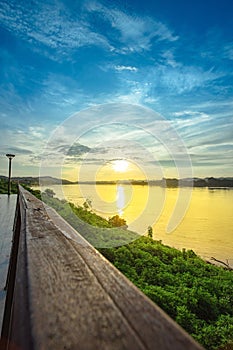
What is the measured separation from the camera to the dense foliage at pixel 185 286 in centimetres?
291

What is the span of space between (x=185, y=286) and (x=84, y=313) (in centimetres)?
430

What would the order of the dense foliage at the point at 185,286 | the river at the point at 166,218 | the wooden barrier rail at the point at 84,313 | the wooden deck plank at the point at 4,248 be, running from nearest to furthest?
1. the wooden barrier rail at the point at 84,313
2. the wooden deck plank at the point at 4,248
3. the dense foliage at the point at 185,286
4. the river at the point at 166,218

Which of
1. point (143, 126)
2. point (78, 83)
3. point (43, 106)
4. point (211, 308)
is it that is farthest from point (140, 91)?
point (211, 308)

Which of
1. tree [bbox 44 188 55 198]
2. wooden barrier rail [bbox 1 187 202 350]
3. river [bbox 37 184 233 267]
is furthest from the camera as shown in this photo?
tree [bbox 44 188 55 198]

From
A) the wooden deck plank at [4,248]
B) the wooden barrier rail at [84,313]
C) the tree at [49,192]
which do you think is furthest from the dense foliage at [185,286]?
the tree at [49,192]

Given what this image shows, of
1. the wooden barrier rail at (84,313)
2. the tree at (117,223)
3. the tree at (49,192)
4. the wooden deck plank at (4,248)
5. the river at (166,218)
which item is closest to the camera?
the wooden barrier rail at (84,313)

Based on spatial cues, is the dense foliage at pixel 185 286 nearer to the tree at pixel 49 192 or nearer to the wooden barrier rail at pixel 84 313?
the wooden barrier rail at pixel 84 313

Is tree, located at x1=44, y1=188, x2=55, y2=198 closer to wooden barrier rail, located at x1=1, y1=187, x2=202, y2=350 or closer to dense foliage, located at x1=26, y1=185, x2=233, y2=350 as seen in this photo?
dense foliage, located at x1=26, y1=185, x2=233, y2=350

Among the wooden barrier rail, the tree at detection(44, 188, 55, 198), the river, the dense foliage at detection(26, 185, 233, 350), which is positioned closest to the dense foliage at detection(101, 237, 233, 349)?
the dense foliage at detection(26, 185, 233, 350)

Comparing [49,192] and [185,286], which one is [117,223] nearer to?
[185,286]

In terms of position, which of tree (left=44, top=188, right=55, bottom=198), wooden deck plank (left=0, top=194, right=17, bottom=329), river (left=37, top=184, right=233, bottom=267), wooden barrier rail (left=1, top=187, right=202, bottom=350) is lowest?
river (left=37, top=184, right=233, bottom=267)

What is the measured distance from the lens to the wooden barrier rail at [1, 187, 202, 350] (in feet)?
0.92

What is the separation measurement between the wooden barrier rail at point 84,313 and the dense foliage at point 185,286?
2.87m

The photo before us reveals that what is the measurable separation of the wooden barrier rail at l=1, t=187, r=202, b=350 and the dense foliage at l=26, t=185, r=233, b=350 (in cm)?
287
